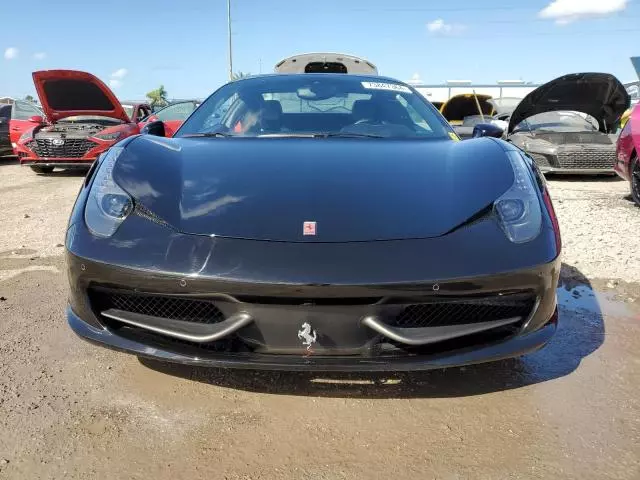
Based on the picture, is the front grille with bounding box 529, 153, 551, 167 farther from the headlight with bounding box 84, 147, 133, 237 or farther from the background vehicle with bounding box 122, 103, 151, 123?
the background vehicle with bounding box 122, 103, 151, 123

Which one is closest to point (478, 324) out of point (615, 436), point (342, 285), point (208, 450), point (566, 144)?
point (342, 285)

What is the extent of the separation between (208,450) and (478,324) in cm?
99

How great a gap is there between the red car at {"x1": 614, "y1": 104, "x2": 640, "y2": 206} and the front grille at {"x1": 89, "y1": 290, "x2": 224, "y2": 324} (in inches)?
207

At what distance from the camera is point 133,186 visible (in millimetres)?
2068

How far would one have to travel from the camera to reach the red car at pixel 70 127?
833cm

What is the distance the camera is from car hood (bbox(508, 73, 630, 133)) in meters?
7.31

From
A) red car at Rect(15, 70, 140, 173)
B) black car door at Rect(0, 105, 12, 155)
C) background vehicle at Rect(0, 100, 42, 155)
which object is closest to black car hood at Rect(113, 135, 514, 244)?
red car at Rect(15, 70, 140, 173)

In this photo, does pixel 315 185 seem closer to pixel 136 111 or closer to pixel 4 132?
pixel 136 111

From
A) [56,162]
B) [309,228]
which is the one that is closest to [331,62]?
[56,162]

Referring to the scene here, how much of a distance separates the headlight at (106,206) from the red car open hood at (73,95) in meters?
6.79

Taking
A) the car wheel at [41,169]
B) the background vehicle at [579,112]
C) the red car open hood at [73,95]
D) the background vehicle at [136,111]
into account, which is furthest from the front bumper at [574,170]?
the car wheel at [41,169]

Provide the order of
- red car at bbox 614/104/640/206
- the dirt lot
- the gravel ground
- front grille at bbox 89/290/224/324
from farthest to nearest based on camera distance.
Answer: red car at bbox 614/104/640/206, the gravel ground, front grille at bbox 89/290/224/324, the dirt lot

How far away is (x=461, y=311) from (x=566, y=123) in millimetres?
8049

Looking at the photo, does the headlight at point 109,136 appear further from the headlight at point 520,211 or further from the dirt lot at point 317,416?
the headlight at point 520,211
